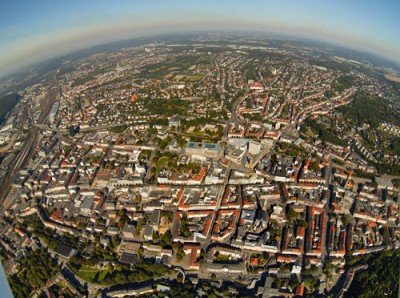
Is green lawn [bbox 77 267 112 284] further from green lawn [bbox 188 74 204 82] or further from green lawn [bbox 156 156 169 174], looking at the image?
green lawn [bbox 188 74 204 82]

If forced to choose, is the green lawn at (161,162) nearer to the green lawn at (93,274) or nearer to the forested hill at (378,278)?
the green lawn at (93,274)

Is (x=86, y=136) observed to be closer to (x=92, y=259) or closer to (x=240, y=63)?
(x=92, y=259)

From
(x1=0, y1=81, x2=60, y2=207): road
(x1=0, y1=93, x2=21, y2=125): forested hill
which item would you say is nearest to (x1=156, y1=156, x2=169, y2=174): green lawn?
(x1=0, y1=81, x2=60, y2=207): road

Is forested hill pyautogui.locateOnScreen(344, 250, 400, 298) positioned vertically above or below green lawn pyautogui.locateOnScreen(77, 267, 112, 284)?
above

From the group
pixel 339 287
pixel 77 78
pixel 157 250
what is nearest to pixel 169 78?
pixel 77 78

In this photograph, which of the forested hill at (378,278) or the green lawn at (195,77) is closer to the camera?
the forested hill at (378,278)

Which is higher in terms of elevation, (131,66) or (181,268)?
(131,66)

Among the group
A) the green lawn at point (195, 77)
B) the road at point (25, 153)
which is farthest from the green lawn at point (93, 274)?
the green lawn at point (195, 77)

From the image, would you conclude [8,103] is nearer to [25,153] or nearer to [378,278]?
[25,153]
